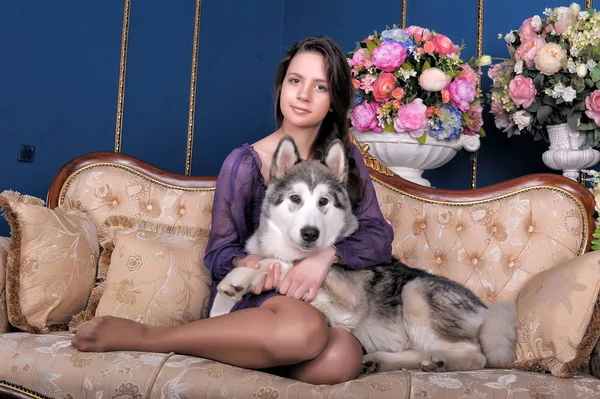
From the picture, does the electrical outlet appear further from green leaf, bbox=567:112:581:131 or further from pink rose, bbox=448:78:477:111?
green leaf, bbox=567:112:581:131

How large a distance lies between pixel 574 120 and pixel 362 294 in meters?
1.57

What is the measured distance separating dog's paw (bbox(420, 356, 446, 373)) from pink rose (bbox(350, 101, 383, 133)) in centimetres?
141

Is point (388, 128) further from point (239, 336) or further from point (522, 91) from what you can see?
point (239, 336)

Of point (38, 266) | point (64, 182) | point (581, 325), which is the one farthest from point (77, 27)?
point (581, 325)

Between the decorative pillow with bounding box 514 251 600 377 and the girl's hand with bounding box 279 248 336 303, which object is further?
the girl's hand with bounding box 279 248 336 303

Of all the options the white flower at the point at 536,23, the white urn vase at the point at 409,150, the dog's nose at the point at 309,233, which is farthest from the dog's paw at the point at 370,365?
the white flower at the point at 536,23

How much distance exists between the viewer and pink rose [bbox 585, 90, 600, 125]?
3100 millimetres

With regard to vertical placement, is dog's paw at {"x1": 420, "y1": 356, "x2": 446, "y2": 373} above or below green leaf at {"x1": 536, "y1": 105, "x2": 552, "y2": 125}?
below

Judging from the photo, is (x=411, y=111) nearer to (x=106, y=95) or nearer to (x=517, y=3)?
(x=517, y=3)

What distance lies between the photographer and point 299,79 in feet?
8.59

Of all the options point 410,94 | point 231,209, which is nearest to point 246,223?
point 231,209

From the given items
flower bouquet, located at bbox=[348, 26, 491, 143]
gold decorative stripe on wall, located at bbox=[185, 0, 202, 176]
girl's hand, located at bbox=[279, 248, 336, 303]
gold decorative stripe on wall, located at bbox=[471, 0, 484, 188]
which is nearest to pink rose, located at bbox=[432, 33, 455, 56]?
flower bouquet, located at bbox=[348, 26, 491, 143]

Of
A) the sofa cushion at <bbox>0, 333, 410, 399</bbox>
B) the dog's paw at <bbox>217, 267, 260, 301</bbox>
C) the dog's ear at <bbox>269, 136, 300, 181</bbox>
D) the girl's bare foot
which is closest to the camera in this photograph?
the sofa cushion at <bbox>0, 333, 410, 399</bbox>

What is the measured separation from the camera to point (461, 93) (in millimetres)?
3258
